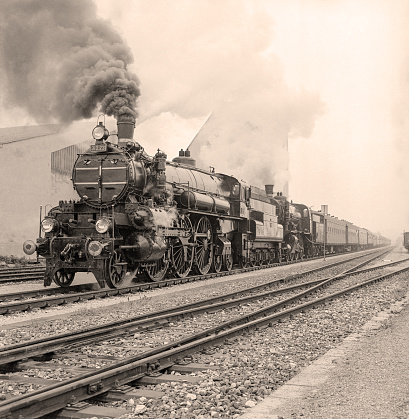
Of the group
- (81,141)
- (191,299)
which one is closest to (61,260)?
(191,299)

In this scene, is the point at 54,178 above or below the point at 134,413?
above

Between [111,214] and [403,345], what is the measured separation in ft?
26.7

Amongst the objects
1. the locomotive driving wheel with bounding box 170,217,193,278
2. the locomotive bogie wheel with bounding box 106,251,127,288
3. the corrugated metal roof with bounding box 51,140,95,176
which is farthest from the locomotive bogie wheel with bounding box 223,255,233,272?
the corrugated metal roof with bounding box 51,140,95,176

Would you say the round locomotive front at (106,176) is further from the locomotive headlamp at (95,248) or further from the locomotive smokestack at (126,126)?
the locomotive headlamp at (95,248)

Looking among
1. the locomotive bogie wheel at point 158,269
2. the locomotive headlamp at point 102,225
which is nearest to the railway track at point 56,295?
the locomotive bogie wheel at point 158,269

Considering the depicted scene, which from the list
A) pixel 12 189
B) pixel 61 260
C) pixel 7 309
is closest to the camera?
pixel 7 309

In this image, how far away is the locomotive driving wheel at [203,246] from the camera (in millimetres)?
17359

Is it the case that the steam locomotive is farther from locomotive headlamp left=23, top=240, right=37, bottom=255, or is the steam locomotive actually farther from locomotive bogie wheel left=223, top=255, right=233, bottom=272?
locomotive bogie wheel left=223, top=255, right=233, bottom=272

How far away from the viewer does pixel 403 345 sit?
690 cm

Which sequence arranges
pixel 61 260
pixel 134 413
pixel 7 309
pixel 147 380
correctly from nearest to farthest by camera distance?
pixel 134 413 → pixel 147 380 → pixel 7 309 → pixel 61 260

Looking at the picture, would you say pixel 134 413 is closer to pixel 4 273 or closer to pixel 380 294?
pixel 380 294

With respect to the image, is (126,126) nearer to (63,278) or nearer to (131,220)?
(131,220)

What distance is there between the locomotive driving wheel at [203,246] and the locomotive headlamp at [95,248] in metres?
5.46

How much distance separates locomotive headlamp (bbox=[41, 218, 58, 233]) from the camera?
13.0 m
